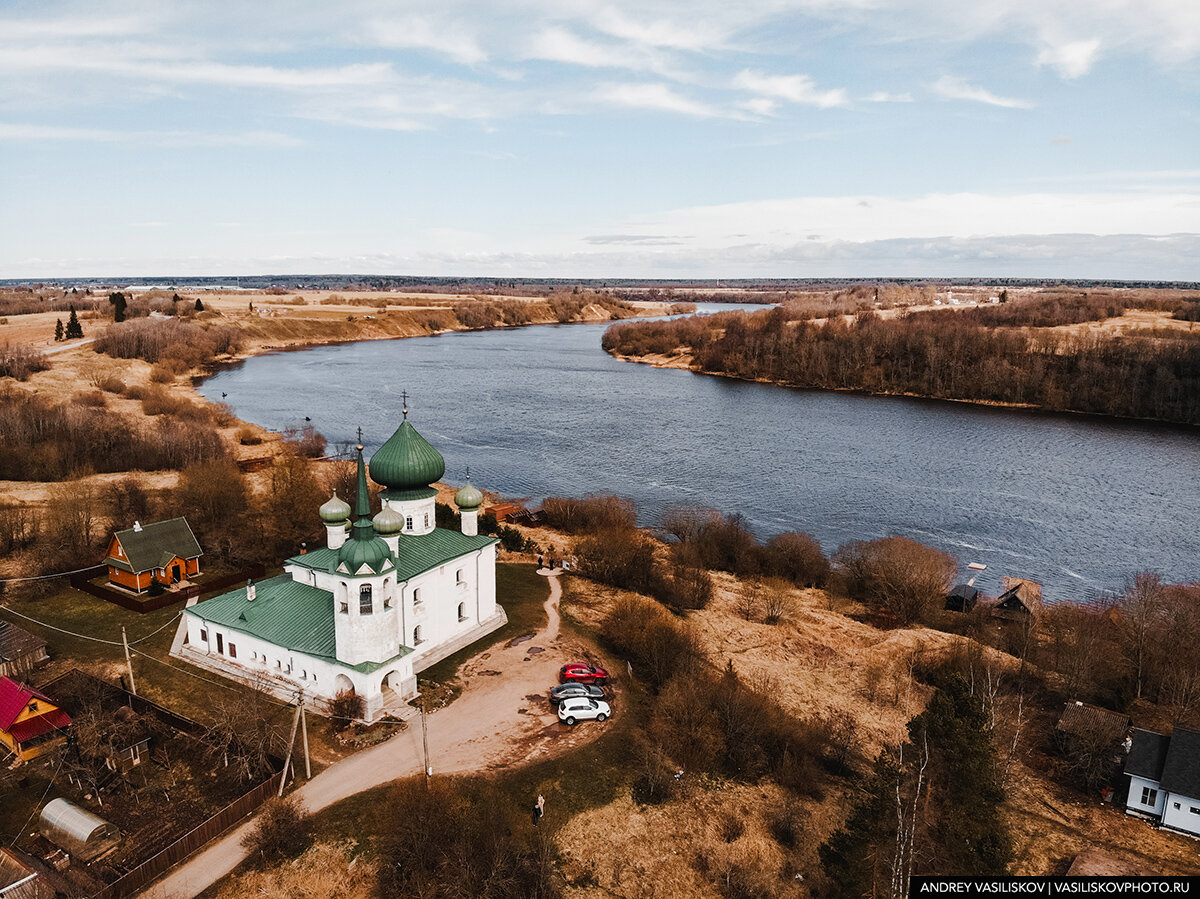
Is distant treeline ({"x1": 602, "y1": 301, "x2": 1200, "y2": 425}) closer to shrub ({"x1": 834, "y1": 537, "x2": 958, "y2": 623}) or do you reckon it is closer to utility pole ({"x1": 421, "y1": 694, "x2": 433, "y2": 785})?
shrub ({"x1": 834, "y1": 537, "x2": 958, "y2": 623})

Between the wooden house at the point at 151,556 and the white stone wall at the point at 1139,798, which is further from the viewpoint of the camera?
the wooden house at the point at 151,556

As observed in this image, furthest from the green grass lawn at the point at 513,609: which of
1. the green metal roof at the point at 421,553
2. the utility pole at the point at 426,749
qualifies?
the green metal roof at the point at 421,553

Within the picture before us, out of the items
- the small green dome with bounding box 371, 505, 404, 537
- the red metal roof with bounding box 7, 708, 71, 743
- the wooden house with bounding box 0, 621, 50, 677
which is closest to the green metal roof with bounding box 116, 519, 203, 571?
the wooden house with bounding box 0, 621, 50, 677

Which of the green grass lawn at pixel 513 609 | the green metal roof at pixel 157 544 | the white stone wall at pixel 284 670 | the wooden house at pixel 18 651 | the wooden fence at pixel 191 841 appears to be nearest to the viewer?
the wooden fence at pixel 191 841

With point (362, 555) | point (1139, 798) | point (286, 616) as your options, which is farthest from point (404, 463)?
point (1139, 798)

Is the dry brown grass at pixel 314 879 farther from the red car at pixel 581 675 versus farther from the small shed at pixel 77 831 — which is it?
the red car at pixel 581 675

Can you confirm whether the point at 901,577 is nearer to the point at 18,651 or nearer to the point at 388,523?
the point at 388,523

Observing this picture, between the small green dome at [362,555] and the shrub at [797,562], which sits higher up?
the small green dome at [362,555]

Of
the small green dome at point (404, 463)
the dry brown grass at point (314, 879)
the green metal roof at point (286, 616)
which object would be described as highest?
the small green dome at point (404, 463)

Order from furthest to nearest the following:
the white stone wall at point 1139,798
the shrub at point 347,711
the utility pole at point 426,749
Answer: the shrub at point 347,711 → the white stone wall at point 1139,798 → the utility pole at point 426,749
